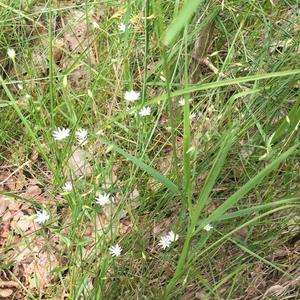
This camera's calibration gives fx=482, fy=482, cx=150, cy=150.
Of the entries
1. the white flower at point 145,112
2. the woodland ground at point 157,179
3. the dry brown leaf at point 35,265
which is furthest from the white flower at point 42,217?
the white flower at point 145,112

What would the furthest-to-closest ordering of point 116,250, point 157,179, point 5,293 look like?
point 5,293, point 116,250, point 157,179

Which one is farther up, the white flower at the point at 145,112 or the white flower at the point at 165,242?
the white flower at the point at 145,112

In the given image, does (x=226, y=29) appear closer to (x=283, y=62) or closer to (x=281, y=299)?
(x=283, y=62)

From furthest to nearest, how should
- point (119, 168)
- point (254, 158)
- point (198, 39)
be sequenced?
point (198, 39) → point (119, 168) → point (254, 158)

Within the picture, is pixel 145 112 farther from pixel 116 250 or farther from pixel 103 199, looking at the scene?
pixel 116 250

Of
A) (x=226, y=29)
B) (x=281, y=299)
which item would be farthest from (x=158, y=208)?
(x=226, y=29)

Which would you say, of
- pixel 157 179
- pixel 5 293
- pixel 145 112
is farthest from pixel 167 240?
pixel 5 293

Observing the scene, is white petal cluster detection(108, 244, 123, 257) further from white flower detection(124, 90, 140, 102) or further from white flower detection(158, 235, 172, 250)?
white flower detection(124, 90, 140, 102)

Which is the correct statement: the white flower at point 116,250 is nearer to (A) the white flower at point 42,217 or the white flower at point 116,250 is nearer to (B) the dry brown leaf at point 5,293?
(A) the white flower at point 42,217
